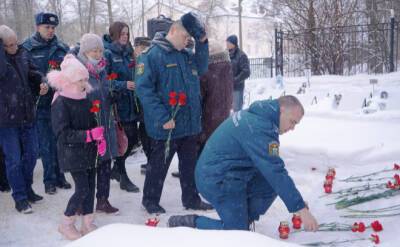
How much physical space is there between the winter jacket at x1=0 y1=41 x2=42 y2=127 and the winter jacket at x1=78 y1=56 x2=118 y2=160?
2.60ft

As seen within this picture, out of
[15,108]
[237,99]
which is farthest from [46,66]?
[237,99]

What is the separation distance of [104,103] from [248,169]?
1.57 metres

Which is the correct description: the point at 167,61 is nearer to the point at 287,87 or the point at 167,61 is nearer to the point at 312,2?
the point at 287,87

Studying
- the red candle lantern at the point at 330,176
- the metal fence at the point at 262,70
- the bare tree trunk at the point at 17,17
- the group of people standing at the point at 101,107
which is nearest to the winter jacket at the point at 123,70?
the group of people standing at the point at 101,107

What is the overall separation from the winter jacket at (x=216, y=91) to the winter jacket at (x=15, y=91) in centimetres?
181

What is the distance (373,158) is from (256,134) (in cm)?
271

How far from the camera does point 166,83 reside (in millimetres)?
4152

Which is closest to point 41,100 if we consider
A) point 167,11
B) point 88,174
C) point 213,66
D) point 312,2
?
point 88,174

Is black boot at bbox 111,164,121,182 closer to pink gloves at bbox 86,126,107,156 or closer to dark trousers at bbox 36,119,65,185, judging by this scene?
dark trousers at bbox 36,119,65,185

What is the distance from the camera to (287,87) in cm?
1122

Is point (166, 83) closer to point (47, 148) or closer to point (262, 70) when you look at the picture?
point (47, 148)

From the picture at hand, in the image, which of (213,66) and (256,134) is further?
(213,66)

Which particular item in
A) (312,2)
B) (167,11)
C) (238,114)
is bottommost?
(238,114)

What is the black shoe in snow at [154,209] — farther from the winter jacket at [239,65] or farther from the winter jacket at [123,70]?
the winter jacket at [239,65]
